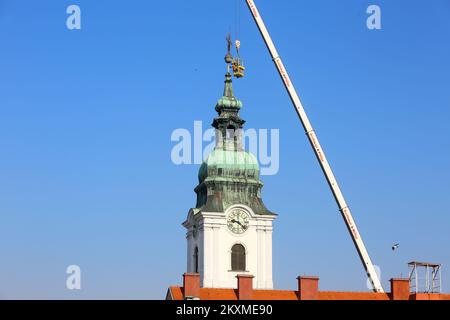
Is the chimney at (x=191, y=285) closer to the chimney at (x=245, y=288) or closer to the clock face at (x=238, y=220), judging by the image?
the chimney at (x=245, y=288)

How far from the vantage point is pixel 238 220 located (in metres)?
84.6

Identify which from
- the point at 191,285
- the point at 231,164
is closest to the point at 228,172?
the point at 231,164

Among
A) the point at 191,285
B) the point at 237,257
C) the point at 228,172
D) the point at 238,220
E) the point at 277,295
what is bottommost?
the point at 277,295

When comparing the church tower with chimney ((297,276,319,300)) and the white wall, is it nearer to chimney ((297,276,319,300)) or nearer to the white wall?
the white wall

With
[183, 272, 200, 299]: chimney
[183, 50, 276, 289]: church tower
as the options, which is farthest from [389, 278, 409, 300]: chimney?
[183, 50, 276, 289]: church tower

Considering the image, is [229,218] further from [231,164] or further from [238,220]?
[231,164]

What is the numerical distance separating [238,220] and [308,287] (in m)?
21.2

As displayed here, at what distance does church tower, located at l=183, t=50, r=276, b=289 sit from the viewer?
274 ft

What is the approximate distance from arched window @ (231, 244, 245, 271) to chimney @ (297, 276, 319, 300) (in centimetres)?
2026

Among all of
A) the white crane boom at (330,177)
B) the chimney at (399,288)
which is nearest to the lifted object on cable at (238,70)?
the white crane boom at (330,177)
